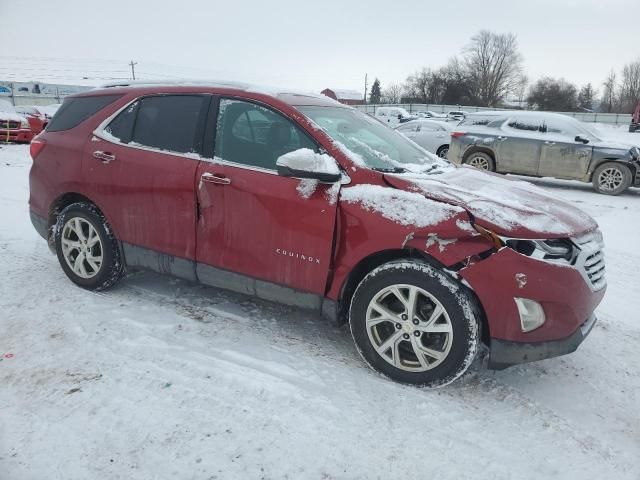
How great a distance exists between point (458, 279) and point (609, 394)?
1275mm

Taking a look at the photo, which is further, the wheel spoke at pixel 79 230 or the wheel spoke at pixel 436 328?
the wheel spoke at pixel 79 230

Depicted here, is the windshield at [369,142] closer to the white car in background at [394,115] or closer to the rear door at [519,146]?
the rear door at [519,146]

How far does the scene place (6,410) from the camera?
240cm

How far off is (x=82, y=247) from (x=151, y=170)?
1014 mm

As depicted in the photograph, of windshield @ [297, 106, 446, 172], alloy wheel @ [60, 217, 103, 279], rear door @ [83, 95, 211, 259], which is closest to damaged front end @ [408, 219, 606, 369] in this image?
windshield @ [297, 106, 446, 172]

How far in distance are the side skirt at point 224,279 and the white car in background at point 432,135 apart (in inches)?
412

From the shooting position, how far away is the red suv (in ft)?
8.28

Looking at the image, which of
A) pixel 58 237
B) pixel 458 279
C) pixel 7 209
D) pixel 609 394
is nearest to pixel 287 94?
pixel 458 279

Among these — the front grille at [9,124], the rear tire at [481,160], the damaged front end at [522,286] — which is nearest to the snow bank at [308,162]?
the damaged front end at [522,286]

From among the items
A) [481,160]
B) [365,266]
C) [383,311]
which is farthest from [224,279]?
[481,160]

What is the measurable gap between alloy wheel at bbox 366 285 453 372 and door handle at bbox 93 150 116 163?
2.34 meters

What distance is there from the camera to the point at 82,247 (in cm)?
385

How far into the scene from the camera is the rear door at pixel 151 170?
10.9 ft

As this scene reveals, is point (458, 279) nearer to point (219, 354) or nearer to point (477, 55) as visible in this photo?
point (219, 354)
